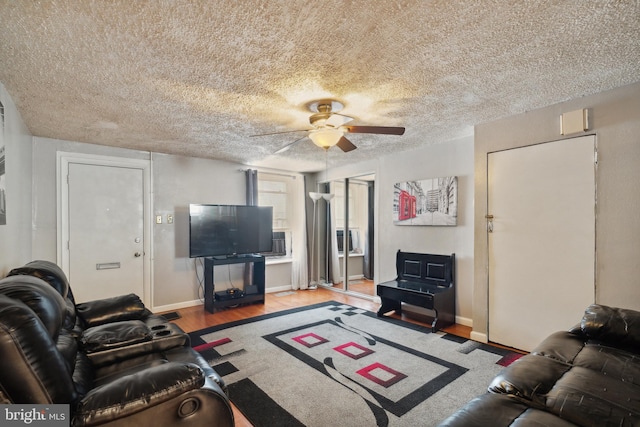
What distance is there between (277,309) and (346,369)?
208 cm

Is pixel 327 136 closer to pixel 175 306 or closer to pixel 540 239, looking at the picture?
pixel 540 239

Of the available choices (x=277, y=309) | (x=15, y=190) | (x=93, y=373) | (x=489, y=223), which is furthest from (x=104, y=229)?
(x=489, y=223)

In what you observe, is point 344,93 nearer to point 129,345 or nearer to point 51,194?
point 129,345

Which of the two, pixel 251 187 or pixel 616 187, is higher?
pixel 251 187

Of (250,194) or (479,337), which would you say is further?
(250,194)

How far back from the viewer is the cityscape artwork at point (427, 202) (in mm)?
3961

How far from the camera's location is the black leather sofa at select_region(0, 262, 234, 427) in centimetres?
99

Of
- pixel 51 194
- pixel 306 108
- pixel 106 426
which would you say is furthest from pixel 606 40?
pixel 51 194

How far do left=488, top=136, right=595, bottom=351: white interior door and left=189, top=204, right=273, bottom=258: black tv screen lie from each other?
331cm

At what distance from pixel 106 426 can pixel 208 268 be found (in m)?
3.57

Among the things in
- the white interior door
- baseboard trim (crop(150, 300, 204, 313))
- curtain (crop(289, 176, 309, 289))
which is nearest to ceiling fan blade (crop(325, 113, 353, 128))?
the white interior door

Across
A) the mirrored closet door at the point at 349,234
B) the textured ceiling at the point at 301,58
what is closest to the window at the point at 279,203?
the mirrored closet door at the point at 349,234

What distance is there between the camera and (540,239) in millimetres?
2920

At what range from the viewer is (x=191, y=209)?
443 centimetres
